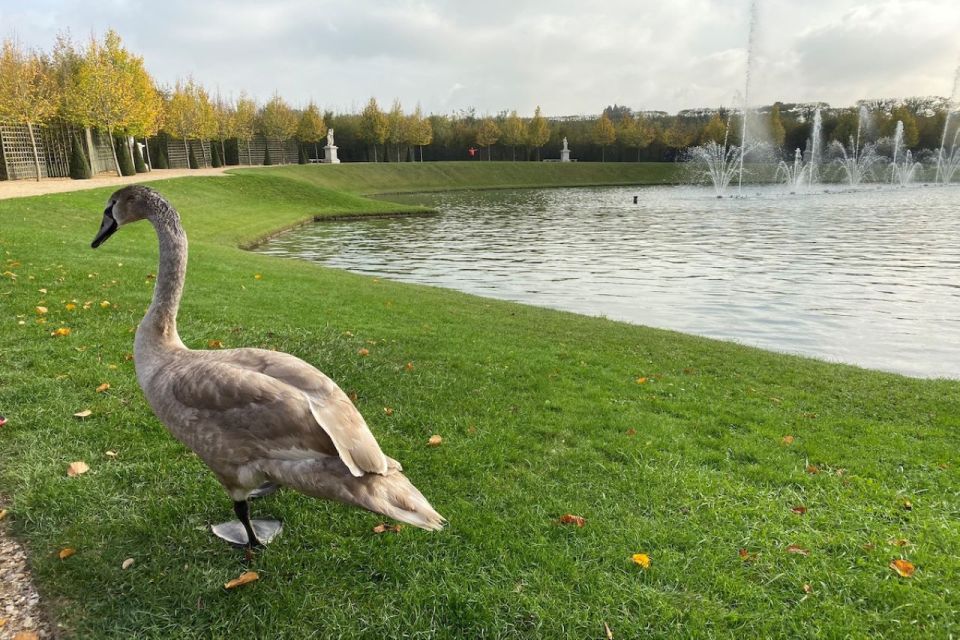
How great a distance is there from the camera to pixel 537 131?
341 ft

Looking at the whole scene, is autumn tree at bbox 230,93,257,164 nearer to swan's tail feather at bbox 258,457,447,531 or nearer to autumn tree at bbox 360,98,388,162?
autumn tree at bbox 360,98,388,162

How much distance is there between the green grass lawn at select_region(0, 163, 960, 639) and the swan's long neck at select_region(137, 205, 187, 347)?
1450 millimetres

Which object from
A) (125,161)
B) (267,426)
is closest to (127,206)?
(267,426)

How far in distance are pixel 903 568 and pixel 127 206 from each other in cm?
626

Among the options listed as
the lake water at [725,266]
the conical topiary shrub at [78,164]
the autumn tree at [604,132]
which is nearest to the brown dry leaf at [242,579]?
the lake water at [725,266]

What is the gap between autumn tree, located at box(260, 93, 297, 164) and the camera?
77.9m

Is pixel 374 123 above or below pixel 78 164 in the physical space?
above

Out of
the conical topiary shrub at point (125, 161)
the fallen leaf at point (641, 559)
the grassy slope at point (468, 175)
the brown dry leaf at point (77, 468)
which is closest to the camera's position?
the fallen leaf at point (641, 559)

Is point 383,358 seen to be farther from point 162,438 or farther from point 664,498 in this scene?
point 664,498

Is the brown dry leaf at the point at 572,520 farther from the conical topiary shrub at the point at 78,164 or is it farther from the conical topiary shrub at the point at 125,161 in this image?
the conical topiary shrub at the point at 125,161

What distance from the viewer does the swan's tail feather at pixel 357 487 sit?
3332 millimetres

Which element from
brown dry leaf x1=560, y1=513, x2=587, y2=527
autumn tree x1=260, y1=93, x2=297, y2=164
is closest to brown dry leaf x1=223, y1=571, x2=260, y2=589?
brown dry leaf x1=560, y1=513, x2=587, y2=527

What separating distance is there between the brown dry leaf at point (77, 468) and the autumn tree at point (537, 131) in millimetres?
105328

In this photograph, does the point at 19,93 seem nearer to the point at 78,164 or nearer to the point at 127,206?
the point at 78,164
